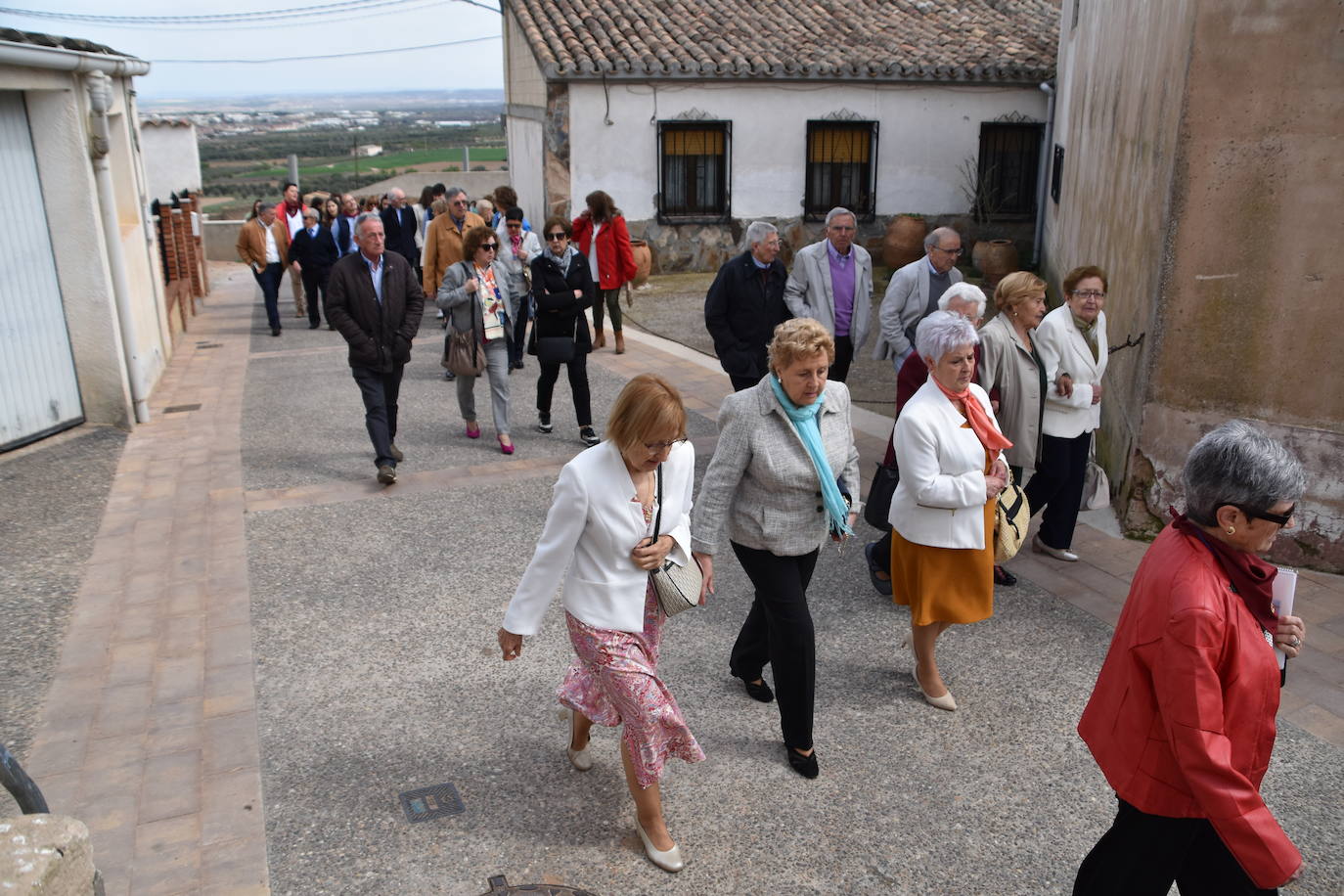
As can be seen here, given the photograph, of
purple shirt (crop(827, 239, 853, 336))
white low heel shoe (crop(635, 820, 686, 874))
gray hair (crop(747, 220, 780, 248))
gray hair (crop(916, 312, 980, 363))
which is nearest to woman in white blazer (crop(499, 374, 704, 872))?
white low heel shoe (crop(635, 820, 686, 874))

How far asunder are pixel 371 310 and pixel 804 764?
4719mm

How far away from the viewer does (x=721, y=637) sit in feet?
17.3

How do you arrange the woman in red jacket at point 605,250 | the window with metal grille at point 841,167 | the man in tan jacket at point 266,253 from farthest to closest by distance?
the window with metal grille at point 841,167
the man in tan jacket at point 266,253
the woman in red jacket at point 605,250

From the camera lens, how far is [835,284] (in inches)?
294

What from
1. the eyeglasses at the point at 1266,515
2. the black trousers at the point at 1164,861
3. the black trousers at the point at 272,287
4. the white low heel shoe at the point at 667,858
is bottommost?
the white low heel shoe at the point at 667,858

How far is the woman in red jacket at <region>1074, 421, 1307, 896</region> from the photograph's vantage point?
2.38 meters

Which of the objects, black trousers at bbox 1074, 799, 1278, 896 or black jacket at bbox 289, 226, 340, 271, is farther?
black jacket at bbox 289, 226, 340, 271

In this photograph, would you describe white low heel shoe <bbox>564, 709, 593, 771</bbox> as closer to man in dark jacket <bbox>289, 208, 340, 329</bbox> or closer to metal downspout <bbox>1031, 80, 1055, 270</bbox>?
man in dark jacket <bbox>289, 208, 340, 329</bbox>

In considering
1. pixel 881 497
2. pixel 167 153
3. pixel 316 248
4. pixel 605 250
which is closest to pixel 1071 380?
pixel 881 497

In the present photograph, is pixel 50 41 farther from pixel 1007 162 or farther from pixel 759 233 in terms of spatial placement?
pixel 1007 162

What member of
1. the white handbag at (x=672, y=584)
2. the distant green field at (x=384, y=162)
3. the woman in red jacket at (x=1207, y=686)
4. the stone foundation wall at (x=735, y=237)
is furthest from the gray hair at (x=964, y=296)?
the distant green field at (x=384, y=162)

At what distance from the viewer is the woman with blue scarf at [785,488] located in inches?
152

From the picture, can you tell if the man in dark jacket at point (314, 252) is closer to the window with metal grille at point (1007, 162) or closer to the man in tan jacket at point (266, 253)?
the man in tan jacket at point (266, 253)

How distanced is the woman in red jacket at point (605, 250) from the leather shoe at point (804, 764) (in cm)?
818
